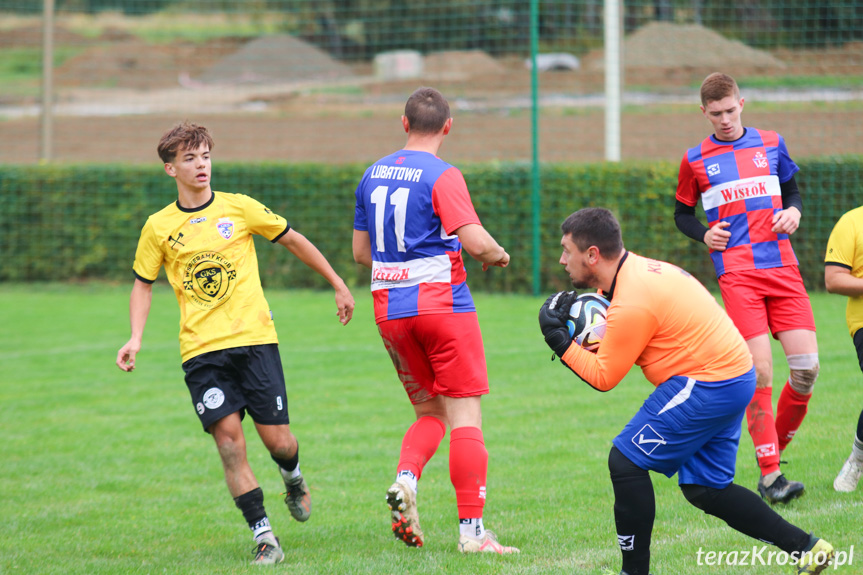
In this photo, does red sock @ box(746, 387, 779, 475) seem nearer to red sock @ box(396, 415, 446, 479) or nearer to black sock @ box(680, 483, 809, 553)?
black sock @ box(680, 483, 809, 553)

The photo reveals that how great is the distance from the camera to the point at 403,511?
13.8 feet

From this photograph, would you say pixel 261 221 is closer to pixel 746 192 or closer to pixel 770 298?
pixel 746 192

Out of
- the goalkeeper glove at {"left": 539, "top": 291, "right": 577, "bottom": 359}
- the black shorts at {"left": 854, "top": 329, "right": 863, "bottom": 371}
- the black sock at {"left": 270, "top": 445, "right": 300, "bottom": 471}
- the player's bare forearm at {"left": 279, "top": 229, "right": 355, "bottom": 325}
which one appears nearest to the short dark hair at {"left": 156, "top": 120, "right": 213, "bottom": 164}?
the player's bare forearm at {"left": 279, "top": 229, "right": 355, "bottom": 325}

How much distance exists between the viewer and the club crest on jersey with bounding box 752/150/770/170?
5.33 m

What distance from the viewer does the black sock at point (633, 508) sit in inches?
143

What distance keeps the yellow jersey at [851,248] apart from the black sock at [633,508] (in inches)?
78.5

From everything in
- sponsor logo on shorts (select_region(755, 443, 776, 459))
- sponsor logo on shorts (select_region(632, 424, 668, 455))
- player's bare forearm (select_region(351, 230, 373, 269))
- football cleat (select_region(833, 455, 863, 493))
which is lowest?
football cleat (select_region(833, 455, 863, 493))

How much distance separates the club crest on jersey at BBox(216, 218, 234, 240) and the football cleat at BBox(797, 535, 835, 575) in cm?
308

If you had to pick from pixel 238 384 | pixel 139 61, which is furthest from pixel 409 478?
pixel 139 61

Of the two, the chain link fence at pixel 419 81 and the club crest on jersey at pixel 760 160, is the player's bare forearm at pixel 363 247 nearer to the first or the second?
the club crest on jersey at pixel 760 160

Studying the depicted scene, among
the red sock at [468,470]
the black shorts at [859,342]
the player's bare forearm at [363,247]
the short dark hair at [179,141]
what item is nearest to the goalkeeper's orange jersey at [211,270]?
the short dark hair at [179,141]

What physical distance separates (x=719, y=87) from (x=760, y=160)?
1.74ft

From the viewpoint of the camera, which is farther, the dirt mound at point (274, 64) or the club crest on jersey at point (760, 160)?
the dirt mound at point (274, 64)

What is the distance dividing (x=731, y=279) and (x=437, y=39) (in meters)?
14.3
